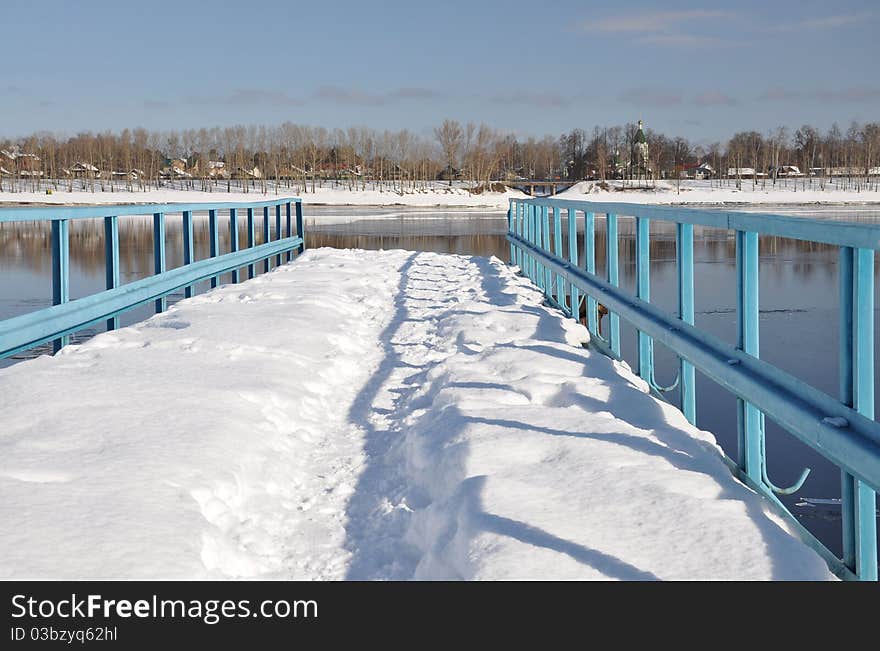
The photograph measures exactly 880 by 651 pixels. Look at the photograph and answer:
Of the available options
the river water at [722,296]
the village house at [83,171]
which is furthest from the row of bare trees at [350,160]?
the river water at [722,296]

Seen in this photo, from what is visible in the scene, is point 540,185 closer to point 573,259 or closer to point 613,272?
point 573,259

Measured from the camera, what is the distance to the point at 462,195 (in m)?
109

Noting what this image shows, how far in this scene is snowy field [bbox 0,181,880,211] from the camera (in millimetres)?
84000

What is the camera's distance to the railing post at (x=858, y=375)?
9.29 feet

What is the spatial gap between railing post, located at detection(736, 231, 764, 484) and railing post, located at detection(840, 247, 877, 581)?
0.82 metres

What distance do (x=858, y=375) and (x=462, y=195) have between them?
10760cm

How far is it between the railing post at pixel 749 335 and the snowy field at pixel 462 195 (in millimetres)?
74098

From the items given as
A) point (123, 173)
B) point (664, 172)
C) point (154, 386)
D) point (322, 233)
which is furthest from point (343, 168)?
point (154, 386)

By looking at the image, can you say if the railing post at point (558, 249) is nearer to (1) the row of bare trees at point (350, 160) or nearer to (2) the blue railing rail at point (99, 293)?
(2) the blue railing rail at point (99, 293)

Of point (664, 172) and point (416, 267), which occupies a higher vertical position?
point (664, 172)

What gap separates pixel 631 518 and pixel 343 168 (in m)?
145

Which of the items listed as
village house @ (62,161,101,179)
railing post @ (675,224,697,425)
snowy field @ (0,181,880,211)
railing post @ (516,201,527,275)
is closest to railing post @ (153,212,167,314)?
railing post @ (675,224,697,425)
